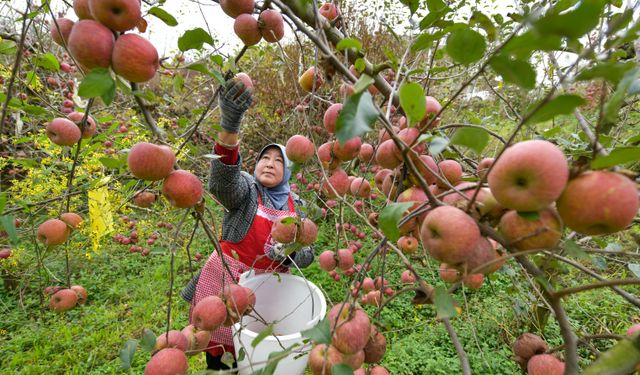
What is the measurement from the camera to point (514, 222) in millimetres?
453

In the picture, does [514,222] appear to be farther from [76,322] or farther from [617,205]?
[76,322]

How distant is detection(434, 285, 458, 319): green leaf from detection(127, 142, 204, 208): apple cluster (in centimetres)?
53

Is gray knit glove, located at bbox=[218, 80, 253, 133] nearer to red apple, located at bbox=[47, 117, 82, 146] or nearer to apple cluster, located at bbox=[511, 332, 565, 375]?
red apple, located at bbox=[47, 117, 82, 146]

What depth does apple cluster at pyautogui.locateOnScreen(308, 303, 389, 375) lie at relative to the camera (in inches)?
24.5

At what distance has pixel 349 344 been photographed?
0.62 m

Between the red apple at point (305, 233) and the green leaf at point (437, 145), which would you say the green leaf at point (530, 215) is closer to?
the green leaf at point (437, 145)

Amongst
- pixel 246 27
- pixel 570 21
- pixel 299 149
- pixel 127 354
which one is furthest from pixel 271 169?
pixel 570 21

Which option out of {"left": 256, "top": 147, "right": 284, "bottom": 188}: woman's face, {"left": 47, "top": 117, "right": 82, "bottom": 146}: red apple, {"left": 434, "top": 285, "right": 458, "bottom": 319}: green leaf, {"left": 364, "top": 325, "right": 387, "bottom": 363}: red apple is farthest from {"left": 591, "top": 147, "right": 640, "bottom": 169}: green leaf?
{"left": 256, "top": 147, "right": 284, "bottom": 188}: woman's face

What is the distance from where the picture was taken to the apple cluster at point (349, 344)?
24.5 inches

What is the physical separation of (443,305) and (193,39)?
0.69 metres

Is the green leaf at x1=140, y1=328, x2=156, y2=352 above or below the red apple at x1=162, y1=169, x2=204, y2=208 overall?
below

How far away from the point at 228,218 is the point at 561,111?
6.02ft

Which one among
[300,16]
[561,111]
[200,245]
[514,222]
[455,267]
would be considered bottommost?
[200,245]

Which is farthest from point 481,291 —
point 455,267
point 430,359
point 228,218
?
A: point 455,267
